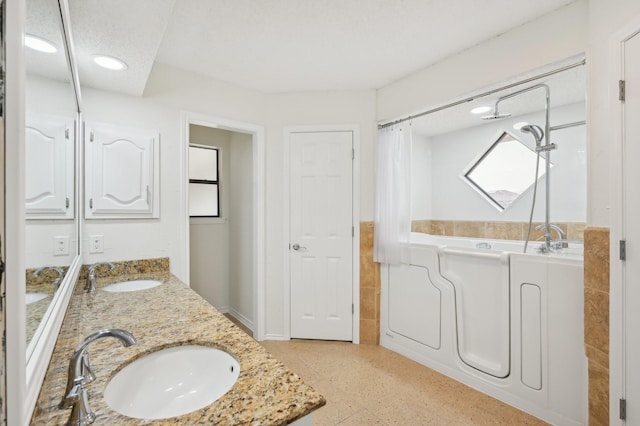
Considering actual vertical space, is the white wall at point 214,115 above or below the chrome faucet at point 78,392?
above

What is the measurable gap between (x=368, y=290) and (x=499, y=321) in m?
1.10

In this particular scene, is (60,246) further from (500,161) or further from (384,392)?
(500,161)

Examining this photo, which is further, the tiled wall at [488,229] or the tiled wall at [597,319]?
the tiled wall at [488,229]

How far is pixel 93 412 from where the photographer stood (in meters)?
0.66

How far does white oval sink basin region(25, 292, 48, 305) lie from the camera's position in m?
0.57

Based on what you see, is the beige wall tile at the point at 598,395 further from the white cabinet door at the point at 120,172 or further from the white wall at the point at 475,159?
the white cabinet door at the point at 120,172

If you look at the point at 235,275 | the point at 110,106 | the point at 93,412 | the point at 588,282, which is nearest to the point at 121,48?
the point at 110,106

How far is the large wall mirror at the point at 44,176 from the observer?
1.99 ft

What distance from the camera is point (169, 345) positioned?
0.99 meters

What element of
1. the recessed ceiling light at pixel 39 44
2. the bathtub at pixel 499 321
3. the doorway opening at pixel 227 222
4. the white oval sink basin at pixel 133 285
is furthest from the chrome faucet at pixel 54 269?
the bathtub at pixel 499 321

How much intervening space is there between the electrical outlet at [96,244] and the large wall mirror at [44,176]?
1.03 meters

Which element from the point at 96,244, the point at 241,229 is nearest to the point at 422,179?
the point at 241,229

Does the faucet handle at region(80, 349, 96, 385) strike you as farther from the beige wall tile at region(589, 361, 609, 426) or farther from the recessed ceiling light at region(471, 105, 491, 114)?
A: the recessed ceiling light at region(471, 105, 491, 114)

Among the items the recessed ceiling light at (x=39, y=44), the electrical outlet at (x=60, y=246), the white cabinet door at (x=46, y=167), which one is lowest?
the electrical outlet at (x=60, y=246)
